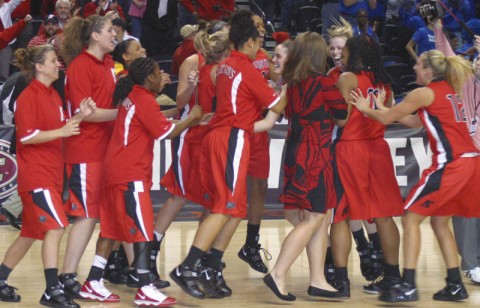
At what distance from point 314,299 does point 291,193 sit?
2.60ft

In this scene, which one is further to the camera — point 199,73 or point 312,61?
point 199,73

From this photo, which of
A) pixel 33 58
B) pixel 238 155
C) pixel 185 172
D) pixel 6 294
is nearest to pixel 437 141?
pixel 238 155

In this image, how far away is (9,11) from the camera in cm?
1372

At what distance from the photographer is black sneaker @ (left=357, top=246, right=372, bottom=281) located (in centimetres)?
811

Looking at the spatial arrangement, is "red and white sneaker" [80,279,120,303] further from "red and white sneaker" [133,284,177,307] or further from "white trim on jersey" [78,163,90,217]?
"white trim on jersey" [78,163,90,217]

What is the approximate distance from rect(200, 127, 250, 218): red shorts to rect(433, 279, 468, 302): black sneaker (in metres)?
1.52

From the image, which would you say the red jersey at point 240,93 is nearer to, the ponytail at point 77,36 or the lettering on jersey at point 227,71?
the lettering on jersey at point 227,71

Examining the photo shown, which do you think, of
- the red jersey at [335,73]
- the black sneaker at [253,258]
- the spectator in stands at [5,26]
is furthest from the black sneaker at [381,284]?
the spectator in stands at [5,26]

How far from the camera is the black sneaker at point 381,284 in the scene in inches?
291


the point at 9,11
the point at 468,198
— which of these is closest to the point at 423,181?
the point at 468,198

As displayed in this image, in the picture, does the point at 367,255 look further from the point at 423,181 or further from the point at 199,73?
the point at 199,73

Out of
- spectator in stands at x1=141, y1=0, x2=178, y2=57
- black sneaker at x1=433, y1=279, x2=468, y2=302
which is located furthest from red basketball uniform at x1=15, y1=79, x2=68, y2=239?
spectator in stands at x1=141, y1=0, x2=178, y2=57

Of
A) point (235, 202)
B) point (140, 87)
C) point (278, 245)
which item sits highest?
point (140, 87)

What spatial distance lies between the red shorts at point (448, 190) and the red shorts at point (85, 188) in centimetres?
215
